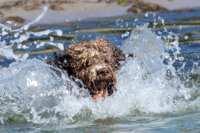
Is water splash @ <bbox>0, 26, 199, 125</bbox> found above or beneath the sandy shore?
beneath

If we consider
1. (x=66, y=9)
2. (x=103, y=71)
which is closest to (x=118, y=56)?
(x=103, y=71)

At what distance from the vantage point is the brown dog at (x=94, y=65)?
4.95 metres

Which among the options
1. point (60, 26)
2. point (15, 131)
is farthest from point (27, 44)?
point (15, 131)

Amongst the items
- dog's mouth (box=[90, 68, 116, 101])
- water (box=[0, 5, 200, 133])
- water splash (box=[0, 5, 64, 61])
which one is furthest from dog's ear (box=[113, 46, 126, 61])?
water splash (box=[0, 5, 64, 61])

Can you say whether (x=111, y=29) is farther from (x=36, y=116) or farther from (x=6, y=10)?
(x=36, y=116)

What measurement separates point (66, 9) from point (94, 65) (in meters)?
9.15

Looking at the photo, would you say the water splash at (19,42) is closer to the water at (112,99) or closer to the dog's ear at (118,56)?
the water at (112,99)

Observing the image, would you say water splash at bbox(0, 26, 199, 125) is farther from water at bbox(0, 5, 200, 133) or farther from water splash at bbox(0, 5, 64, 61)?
water splash at bbox(0, 5, 64, 61)

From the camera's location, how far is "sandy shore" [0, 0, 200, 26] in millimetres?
13047

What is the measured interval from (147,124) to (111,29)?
7010 millimetres

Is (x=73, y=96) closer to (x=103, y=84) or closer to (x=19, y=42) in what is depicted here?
(x=103, y=84)

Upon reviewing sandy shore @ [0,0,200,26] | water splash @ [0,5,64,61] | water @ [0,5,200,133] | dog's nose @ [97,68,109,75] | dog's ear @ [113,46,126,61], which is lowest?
water @ [0,5,200,133]

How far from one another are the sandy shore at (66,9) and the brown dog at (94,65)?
7.61 m

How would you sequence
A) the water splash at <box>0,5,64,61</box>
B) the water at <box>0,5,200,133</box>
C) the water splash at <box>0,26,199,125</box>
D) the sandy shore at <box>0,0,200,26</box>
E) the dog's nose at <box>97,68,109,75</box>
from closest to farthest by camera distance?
the water at <box>0,5,200,133</box> → the dog's nose at <box>97,68,109,75</box> → the water splash at <box>0,26,199,125</box> → the water splash at <box>0,5,64,61</box> → the sandy shore at <box>0,0,200,26</box>
